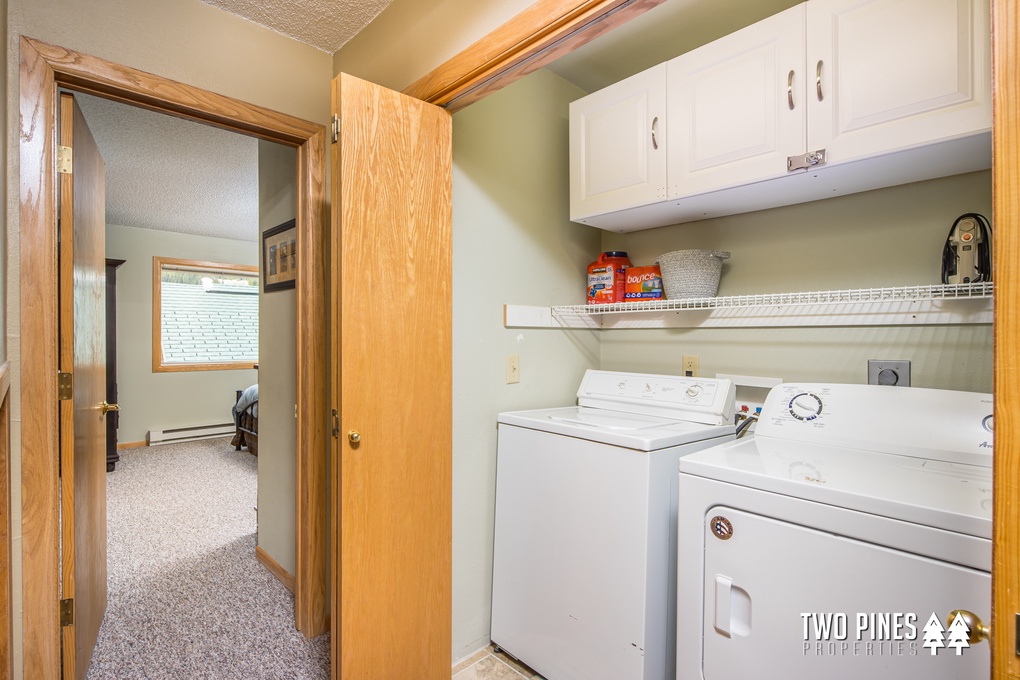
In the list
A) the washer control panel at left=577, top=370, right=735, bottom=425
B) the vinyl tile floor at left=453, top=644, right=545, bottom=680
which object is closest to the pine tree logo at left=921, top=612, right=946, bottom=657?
the washer control panel at left=577, top=370, right=735, bottom=425

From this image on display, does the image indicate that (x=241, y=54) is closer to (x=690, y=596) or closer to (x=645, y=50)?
(x=645, y=50)

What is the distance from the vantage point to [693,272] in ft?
6.25

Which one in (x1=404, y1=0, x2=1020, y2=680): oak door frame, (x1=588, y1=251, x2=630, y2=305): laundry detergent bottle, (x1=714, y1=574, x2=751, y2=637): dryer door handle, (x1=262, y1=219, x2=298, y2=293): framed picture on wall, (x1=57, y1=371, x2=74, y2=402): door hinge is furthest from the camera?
(x1=262, y1=219, x2=298, y2=293): framed picture on wall

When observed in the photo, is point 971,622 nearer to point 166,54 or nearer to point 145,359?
point 166,54

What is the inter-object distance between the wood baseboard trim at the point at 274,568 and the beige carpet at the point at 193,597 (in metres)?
0.03

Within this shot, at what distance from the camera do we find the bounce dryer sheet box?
208cm

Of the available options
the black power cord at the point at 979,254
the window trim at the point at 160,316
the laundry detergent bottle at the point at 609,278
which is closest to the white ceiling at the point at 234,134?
the window trim at the point at 160,316

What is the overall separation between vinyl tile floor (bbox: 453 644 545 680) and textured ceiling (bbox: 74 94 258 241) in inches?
107

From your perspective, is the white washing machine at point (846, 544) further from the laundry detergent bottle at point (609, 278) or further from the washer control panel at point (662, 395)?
the laundry detergent bottle at point (609, 278)

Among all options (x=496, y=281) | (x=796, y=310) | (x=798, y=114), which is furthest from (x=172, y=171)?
(x=796, y=310)

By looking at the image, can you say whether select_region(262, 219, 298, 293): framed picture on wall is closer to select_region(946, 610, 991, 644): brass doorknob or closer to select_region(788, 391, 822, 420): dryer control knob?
select_region(788, 391, 822, 420): dryer control knob

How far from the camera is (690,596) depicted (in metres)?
1.28

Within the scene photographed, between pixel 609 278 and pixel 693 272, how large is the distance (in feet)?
1.36

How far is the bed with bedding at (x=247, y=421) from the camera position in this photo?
4.92 m
